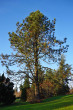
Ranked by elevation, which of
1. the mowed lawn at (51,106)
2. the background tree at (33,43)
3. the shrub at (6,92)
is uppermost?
the background tree at (33,43)

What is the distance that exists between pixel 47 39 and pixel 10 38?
568 centimetres

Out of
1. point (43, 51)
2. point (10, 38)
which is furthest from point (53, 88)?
point (10, 38)

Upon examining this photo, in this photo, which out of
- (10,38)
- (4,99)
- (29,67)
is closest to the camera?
(29,67)

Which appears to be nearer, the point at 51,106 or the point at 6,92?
the point at 51,106

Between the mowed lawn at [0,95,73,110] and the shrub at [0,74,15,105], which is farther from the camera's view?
the shrub at [0,74,15,105]

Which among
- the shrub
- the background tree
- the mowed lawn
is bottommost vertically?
the mowed lawn

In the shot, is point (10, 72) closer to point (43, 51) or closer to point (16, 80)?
point (16, 80)

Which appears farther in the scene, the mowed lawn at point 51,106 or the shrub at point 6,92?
the shrub at point 6,92

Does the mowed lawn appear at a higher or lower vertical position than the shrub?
lower

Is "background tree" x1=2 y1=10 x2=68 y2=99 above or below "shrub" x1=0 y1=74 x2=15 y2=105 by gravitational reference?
above

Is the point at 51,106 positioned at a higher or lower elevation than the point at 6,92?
lower

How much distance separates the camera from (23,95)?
30.6 metres

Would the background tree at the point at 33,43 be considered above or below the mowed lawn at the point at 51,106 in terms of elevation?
above

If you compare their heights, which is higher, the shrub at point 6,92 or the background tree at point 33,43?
the background tree at point 33,43
